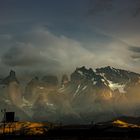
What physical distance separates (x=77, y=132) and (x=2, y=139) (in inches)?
1245

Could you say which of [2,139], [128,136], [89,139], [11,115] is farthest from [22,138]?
[128,136]

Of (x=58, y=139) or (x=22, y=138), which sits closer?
(x=58, y=139)

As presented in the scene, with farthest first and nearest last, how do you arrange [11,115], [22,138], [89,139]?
[11,115] < [22,138] < [89,139]

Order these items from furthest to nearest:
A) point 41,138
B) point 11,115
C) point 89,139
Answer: point 11,115, point 41,138, point 89,139

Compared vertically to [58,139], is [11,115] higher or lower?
higher

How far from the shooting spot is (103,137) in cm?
14625

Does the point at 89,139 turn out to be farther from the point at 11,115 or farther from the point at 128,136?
the point at 11,115

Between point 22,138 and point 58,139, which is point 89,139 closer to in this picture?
point 58,139

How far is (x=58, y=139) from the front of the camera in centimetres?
15025

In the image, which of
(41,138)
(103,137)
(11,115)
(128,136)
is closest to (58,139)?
(41,138)

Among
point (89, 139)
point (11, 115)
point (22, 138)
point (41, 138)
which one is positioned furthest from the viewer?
point (11, 115)

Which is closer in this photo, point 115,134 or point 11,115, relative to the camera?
point 115,134

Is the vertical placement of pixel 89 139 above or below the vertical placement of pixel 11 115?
below

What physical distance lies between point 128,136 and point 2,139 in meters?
52.7
